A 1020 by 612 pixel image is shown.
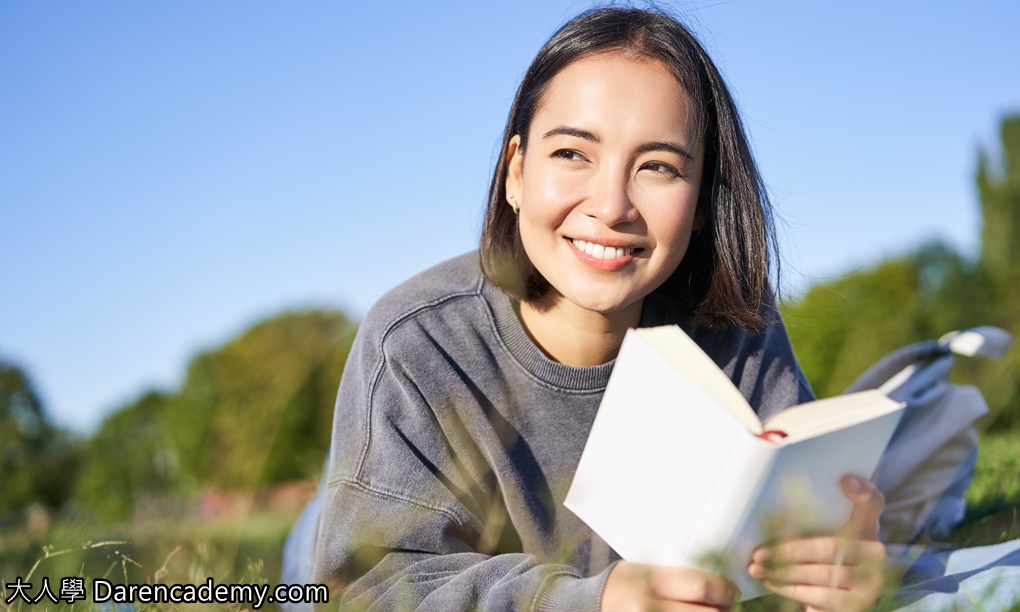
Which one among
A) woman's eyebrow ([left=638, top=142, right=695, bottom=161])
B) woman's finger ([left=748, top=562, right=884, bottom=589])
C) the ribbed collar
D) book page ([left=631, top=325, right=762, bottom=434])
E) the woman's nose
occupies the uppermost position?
woman's eyebrow ([left=638, top=142, right=695, bottom=161])

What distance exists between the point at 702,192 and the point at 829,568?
45.1 inches

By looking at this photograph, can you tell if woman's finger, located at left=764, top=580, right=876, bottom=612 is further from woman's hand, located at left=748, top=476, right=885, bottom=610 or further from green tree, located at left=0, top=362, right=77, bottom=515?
green tree, located at left=0, top=362, right=77, bottom=515

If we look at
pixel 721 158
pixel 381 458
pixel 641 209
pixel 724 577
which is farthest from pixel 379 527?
pixel 721 158

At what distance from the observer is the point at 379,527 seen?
1938mm

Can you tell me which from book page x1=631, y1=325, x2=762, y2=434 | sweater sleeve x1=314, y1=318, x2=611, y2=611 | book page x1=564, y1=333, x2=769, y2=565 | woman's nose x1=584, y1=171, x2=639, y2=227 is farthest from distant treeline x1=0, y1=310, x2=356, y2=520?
book page x1=631, y1=325, x2=762, y2=434

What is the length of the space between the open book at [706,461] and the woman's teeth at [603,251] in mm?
490

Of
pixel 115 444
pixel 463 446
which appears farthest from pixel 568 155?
pixel 115 444

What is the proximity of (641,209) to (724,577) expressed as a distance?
910mm

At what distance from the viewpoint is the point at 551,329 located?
95.3 inches

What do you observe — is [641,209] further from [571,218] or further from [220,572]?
[220,572]

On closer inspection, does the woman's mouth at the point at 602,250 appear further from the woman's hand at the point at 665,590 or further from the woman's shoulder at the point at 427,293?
the woman's hand at the point at 665,590

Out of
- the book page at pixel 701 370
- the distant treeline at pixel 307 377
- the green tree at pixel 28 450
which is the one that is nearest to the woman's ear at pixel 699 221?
the book page at pixel 701 370

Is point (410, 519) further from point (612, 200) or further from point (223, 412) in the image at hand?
point (223, 412)

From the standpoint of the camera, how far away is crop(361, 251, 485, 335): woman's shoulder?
230cm
